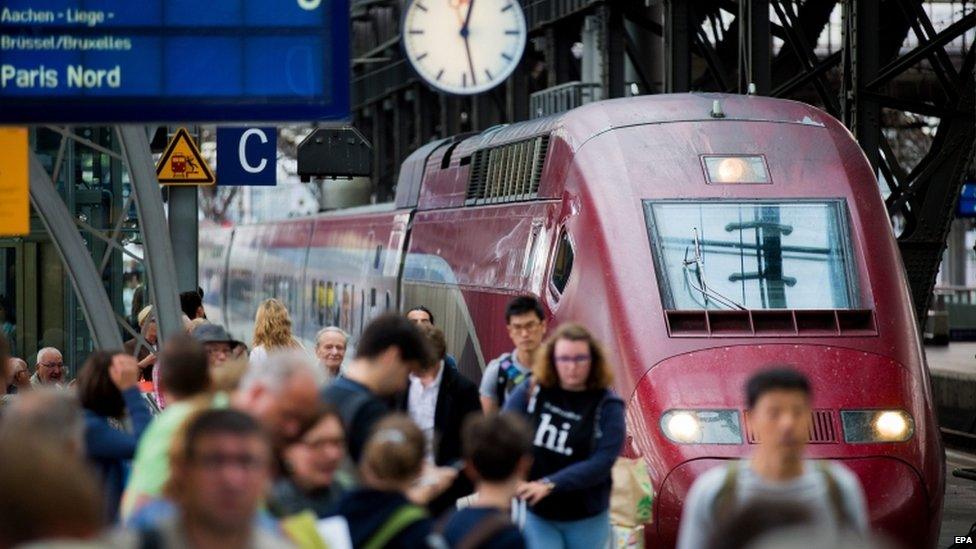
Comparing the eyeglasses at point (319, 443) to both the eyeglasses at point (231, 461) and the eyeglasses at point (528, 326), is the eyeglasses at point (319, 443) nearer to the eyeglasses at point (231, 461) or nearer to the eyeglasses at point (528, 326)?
the eyeglasses at point (231, 461)

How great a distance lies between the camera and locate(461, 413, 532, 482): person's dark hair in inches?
258

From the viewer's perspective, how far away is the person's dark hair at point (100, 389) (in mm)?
8250

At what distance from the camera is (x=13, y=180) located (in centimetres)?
1227

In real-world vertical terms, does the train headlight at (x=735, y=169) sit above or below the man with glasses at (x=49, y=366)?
above

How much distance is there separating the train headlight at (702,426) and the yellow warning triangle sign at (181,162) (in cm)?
570

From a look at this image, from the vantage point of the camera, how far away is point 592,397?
29.9ft

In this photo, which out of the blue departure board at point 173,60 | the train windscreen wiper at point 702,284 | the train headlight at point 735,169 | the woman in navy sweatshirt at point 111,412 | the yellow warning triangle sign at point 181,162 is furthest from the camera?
the yellow warning triangle sign at point 181,162

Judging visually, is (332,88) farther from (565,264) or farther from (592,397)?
(565,264)

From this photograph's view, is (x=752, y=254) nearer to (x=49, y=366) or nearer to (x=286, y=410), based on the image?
(x=49, y=366)

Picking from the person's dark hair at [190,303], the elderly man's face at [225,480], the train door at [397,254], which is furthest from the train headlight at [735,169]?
the elderly man's face at [225,480]

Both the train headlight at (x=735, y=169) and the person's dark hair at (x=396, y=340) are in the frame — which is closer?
the person's dark hair at (x=396, y=340)

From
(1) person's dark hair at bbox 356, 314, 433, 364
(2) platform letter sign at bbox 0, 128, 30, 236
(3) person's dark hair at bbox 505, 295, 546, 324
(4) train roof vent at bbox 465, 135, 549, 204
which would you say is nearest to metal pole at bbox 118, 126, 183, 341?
(2) platform letter sign at bbox 0, 128, 30, 236

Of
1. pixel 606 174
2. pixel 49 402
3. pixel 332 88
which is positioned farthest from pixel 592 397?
pixel 606 174

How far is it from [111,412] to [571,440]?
197 cm
